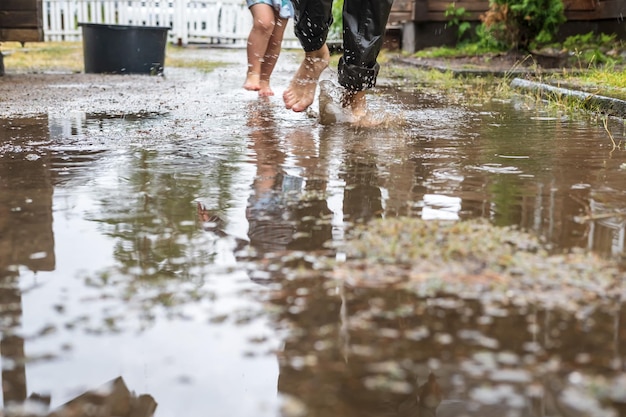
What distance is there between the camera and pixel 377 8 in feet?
11.9

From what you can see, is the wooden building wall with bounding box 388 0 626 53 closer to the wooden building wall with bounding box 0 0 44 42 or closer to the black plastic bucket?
the black plastic bucket

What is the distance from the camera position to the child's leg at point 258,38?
4.82 metres

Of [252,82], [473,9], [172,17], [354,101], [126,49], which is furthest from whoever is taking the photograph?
[172,17]

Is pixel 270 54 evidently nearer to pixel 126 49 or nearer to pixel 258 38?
pixel 258 38

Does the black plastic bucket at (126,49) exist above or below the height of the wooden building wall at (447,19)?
below

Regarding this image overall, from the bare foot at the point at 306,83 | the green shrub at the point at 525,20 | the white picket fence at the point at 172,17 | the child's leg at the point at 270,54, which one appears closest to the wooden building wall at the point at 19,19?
the child's leg at the point at 270,54

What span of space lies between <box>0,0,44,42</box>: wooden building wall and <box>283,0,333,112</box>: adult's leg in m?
4.88

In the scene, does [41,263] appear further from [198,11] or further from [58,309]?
[198,11]

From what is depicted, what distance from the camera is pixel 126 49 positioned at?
8.28 m

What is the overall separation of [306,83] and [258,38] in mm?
901

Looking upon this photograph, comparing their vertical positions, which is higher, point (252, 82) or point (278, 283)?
point (252, 82)

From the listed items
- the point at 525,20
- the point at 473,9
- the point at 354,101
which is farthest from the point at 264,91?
the point at 473,9

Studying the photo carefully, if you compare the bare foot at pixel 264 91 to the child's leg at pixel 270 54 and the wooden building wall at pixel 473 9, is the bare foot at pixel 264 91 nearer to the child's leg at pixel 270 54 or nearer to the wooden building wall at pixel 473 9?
the child's leg at pixel 270 54

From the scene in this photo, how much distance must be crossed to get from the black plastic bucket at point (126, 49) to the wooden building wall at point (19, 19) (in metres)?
0.52
